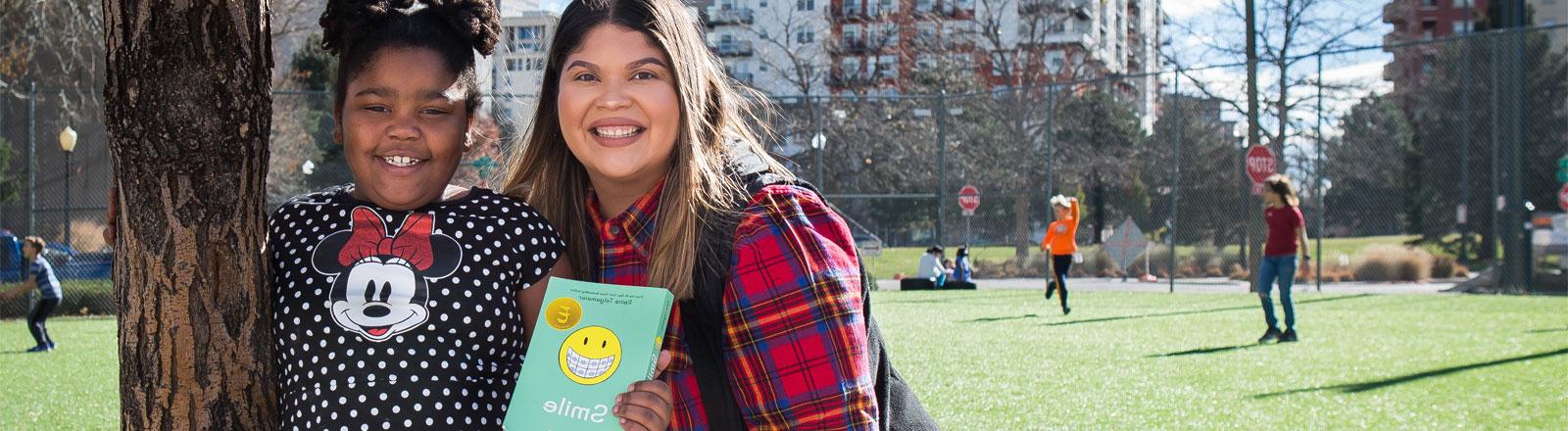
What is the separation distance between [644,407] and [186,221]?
0.76m

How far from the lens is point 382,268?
A: 1.87 meters

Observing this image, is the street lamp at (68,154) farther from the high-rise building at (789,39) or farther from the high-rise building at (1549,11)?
the high-rise building at (1549,11)

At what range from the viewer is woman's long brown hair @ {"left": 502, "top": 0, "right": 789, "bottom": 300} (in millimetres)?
1780

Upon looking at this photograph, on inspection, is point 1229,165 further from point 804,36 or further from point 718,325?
point 718,325

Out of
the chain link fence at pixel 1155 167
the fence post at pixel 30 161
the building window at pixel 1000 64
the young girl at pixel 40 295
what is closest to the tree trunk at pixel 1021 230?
the chain link fence at pixel 1155 167

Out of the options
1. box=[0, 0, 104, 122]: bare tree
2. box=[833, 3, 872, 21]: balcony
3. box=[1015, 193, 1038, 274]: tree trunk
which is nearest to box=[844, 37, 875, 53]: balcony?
box=[833, 3, 872, 21]: balcony

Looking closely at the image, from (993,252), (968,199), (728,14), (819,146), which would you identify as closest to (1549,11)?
(993,252)

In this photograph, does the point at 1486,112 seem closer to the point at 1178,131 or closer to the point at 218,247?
the point at 1178,131

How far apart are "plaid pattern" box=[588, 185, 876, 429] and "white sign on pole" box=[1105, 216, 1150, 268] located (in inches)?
751

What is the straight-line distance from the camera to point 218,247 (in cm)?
189

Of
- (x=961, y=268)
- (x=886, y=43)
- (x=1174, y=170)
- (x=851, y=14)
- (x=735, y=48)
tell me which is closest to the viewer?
(x=1174, y=170)

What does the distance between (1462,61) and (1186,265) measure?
17.6 ft

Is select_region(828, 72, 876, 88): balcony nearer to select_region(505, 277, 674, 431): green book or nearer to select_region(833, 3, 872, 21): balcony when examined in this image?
select_region(833, 3, 872, 21): balcony

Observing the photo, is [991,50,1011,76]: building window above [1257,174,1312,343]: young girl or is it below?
above
